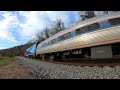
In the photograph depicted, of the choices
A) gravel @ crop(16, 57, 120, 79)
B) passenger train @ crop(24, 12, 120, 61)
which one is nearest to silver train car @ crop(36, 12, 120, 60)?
passenger train @ crop(24, 12, 120, 61)

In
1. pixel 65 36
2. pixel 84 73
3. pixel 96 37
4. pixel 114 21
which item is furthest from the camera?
pixel 65 36

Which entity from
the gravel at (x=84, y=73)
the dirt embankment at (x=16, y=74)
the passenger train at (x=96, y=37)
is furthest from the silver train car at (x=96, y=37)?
the dirt embankment at (x=16, y=74)

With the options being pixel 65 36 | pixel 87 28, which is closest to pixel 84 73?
Answer: pixel 87 28

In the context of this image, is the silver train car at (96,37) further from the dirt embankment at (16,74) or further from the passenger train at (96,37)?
the dirt embankment at (16,74)

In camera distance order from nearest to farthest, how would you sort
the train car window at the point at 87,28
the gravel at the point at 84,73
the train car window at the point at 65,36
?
the gravel at the point at 84,73
the train car window at the point at 87,28
the train car window at the point at 65,36

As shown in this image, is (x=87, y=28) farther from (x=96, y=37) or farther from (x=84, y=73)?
(x=84, y=73)

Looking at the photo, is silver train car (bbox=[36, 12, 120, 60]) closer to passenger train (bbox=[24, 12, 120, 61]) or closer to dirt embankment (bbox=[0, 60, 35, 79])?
passenger train (bbox=[24, 12, 120, 61])

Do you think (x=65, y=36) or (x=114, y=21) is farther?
(x=65, y=36)

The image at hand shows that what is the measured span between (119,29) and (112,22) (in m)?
0.90

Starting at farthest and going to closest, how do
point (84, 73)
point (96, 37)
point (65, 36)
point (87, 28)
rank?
1. point (65, 36)
2. point (87, 28)
3. point (96, 37)
4. point (84, 73)
